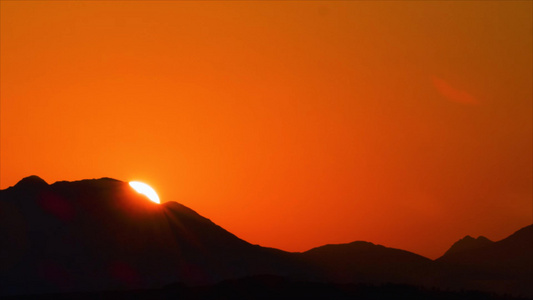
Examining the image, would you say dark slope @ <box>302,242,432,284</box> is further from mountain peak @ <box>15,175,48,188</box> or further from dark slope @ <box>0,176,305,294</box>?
mountain peak @ <box>15,175,48,188</box>

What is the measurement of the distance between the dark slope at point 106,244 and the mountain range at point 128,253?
122 millimetres

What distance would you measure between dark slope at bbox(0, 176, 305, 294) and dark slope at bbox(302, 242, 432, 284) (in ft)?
24.9

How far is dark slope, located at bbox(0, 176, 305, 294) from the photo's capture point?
8641 centimetres

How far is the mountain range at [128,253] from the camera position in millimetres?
86750

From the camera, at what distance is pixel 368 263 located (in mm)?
125375

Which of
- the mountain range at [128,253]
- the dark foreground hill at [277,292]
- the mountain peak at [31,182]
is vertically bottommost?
the dark foreground hill at [277,292]

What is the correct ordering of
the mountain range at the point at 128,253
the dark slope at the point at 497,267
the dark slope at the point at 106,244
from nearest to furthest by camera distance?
the dark slope at the point at 106,244, the mountain range at the point at 128,253, the dark slope at the point at 497,267

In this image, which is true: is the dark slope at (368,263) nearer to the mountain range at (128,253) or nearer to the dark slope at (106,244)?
the mountain range at (128,253)

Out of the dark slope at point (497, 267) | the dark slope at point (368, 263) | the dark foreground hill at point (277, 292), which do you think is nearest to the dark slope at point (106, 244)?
the dark slope at point (368, 263)

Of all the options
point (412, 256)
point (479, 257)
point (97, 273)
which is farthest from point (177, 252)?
point (479, 257)

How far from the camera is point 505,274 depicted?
125m

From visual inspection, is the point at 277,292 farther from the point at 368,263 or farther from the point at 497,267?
the point at 497,267

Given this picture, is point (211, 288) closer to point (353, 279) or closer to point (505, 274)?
point (353, 279)

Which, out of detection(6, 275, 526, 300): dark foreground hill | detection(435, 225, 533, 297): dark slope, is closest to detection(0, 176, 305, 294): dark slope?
detection(435, 225, 533, 297): dark slope
